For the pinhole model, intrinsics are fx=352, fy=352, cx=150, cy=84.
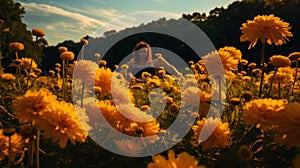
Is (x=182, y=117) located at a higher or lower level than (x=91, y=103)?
lower

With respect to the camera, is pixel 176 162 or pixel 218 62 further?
pixel 218 62

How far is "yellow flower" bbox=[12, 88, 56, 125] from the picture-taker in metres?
1.66

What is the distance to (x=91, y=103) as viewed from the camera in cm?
232

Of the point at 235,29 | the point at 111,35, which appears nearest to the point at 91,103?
the point at 111,35

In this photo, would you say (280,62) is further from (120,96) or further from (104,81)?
(104,81)

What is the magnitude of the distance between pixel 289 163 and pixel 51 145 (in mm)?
1407

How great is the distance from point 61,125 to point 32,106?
0.61 ft

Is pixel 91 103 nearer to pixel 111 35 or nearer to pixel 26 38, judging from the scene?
pixel 111 35

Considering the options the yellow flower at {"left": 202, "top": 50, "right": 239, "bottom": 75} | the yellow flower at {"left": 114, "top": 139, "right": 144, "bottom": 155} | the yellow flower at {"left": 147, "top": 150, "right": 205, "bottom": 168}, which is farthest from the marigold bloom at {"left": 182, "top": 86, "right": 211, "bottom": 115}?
the yellow flower at {"left": 147, "top": 150, "right": 205, "bottom": 168}

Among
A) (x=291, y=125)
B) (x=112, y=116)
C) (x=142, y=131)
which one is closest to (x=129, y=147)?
(x=142, y=131)

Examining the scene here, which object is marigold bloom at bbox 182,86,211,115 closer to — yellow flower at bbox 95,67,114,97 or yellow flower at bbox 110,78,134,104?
yellow flower at bbox 110,78,134,104

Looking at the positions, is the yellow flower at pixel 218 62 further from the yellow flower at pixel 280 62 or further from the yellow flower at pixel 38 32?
the yellow flower at pixel 38 32

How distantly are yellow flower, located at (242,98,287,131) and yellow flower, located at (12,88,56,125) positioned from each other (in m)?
1.00

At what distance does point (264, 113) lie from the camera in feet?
5.71
